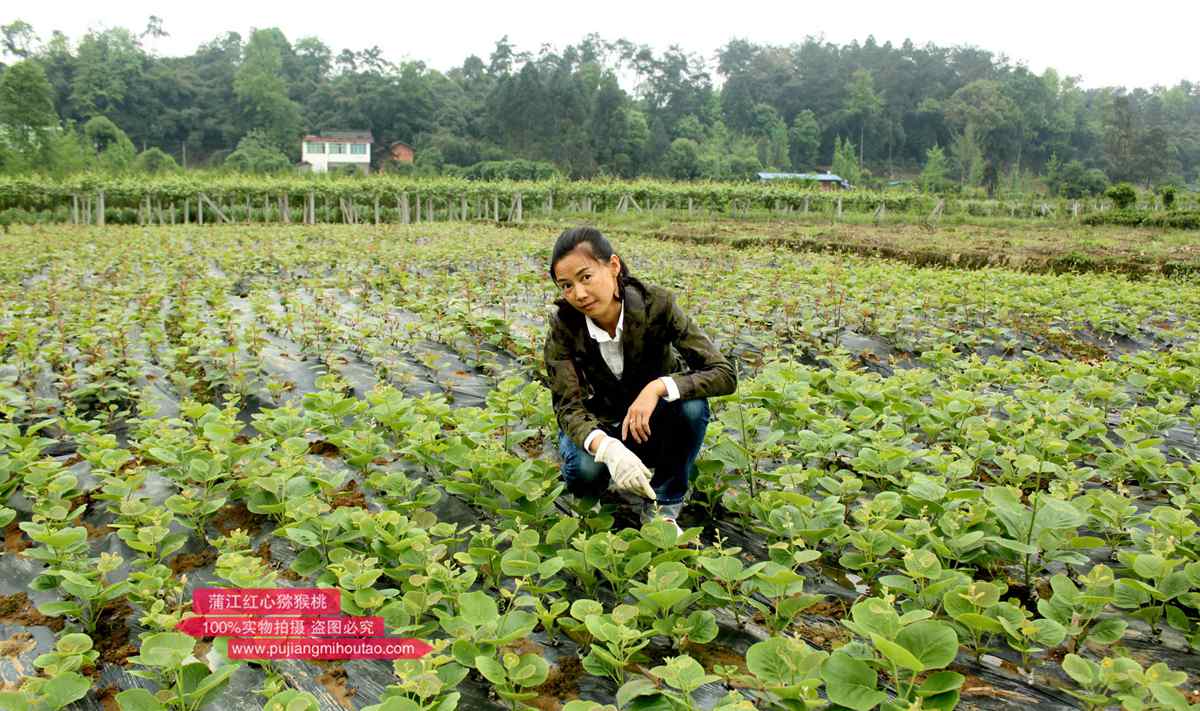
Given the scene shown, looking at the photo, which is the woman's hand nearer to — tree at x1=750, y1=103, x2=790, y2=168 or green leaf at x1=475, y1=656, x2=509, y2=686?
green leaf at x1=475, y1=656, x2=509, y2=686

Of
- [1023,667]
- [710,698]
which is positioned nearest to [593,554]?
[710,698]

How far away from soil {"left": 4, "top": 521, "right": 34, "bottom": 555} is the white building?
189 ft

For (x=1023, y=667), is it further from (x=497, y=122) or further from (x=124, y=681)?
(x=497, y=122)

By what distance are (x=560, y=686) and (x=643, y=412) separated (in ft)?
3.14

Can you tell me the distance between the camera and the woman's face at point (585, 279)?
2.65 meters

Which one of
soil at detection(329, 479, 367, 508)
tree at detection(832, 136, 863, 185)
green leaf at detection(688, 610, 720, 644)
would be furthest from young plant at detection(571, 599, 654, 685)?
tree at detection(832, 136, 863, 185)

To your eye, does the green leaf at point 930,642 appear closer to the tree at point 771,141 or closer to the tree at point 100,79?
the tree at point 100,79

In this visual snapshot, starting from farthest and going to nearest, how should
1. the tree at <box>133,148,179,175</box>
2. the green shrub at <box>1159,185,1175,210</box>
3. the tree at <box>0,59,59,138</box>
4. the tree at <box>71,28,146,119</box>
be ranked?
the tree at <box>71,28,146,119</box> → the tree at <box>133,148,179,175</box> → the tree at <box>0,59,59,138</box> → the green shrub at <box>1159,185,1175,210</box>

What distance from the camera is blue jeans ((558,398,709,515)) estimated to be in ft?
9.22

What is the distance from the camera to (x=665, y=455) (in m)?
2.90

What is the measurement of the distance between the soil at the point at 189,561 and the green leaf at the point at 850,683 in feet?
6.54

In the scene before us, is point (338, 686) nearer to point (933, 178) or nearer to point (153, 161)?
point (153, 161)

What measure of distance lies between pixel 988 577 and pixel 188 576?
2585 mm

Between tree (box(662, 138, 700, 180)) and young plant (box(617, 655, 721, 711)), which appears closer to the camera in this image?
young plant (box(617, 655, 721, 711))
